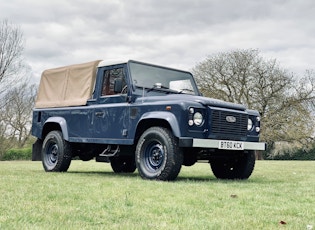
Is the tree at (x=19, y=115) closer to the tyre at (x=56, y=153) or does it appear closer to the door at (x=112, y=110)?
→ the tyre at (x=56, y=153)

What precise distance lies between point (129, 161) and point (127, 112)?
2765 mm

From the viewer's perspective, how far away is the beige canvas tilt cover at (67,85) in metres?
9.36

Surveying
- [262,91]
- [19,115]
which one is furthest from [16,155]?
[262,91]

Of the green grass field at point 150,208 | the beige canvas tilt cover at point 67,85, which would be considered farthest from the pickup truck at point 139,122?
the green grass field at point 150,208

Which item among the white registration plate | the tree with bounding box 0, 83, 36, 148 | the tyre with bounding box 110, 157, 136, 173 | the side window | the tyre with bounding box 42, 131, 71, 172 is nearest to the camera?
the white registration plate

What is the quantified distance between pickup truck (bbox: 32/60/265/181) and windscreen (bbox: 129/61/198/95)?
21 millimetres

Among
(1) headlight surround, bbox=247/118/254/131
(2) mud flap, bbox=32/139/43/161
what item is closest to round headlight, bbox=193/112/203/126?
(1) headlight surround, bbox=247/118/254/131

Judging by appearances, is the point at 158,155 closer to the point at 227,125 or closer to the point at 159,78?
the point at 227,125

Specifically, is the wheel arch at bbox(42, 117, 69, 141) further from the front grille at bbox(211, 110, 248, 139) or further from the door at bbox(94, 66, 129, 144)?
the front grille at bbox(211, 110, 248, 139)

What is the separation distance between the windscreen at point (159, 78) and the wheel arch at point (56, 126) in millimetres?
2091

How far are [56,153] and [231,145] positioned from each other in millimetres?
4221

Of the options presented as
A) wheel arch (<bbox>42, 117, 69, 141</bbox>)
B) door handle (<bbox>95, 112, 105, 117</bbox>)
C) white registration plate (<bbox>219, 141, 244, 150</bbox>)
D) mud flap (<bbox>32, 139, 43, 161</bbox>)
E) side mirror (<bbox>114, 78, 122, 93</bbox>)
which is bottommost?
mud flap (<bbox>32, 139, 43, 161</bbox>)

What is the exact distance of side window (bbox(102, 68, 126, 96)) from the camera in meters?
8.59

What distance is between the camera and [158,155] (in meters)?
7.59
